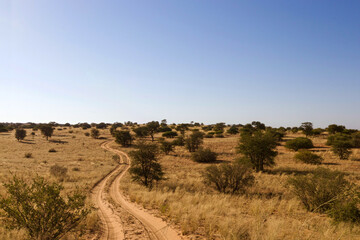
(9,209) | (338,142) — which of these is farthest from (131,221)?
(338,142)

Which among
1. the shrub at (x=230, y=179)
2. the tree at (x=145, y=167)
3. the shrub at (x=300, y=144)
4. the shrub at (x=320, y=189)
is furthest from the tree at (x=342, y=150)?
the tree at (x=145, y=167)

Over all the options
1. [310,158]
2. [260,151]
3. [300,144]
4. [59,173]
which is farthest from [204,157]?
[59,173]

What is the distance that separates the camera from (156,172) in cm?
2136

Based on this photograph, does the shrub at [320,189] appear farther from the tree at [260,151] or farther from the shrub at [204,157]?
the shrub at [204,157]

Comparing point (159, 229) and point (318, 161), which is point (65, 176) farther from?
point (318, 161)

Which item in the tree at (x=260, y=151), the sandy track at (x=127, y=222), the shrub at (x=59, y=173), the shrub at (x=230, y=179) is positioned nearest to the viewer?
the sandy track at (x=127, y=222)

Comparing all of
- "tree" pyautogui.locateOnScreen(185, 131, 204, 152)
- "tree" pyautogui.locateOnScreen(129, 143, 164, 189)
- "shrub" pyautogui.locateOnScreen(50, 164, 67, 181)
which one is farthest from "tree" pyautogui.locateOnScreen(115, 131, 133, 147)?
"tree" pyautogui.locateOnScreen(129, 143, 164, 189)

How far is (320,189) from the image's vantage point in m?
12.0

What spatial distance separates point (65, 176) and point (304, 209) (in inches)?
918

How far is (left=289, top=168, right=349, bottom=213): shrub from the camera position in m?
11.7

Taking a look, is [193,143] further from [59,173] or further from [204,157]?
[59,173]

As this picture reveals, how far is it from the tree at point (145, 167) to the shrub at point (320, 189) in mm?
13253

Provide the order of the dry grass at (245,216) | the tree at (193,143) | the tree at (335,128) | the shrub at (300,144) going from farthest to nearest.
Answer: the tree at (335,128) < the tree at (193,143) < the shrub at (300,144) < the dry grass at (245,216)

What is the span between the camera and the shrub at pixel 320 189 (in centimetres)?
1173
